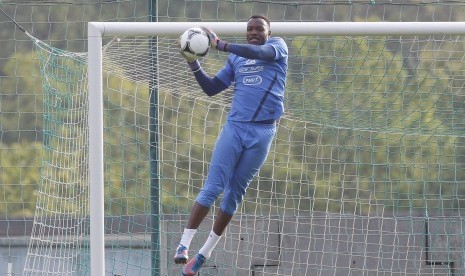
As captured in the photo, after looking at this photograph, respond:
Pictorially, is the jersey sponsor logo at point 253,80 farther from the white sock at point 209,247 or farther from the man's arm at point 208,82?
the white sock at point 209,247

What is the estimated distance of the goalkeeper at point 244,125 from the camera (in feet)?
30.1

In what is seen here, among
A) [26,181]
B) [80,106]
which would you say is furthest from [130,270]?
[26,181]

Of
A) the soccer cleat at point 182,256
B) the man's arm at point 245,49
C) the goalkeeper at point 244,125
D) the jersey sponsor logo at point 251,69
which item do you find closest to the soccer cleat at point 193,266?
the goalkeeper at point 244,125

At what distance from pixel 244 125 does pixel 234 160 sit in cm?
25

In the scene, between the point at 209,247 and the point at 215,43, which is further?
the point at 209,247

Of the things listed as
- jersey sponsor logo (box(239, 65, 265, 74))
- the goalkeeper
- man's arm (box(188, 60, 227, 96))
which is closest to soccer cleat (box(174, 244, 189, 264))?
the goalkeeper

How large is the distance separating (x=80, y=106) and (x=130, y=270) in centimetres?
164

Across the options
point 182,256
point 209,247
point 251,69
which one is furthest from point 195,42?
point 209,247

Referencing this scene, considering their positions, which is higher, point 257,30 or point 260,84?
point 257,30

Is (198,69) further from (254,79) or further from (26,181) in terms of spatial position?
(26,181)

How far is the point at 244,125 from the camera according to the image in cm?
925

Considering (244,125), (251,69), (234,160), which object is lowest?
(234,160)

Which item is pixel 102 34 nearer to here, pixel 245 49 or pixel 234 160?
pixel 245 49

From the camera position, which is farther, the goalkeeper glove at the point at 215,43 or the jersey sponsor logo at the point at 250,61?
the jersey sponsor logo at the point at 250,61
